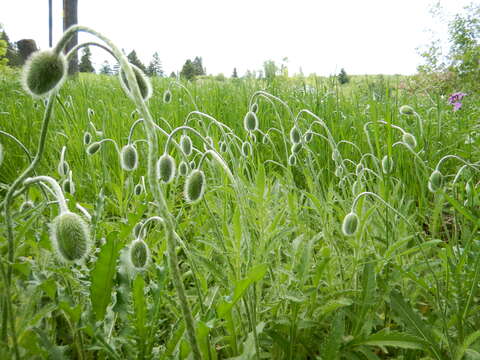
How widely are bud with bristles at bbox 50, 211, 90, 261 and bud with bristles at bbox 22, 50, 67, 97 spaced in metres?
0.26

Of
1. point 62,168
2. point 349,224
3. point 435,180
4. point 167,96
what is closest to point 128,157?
point 62,168

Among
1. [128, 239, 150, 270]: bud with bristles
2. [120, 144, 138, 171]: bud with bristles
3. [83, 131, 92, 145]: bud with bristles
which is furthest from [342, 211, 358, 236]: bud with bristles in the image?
[83, 131, 92, 145]: bud with bristles

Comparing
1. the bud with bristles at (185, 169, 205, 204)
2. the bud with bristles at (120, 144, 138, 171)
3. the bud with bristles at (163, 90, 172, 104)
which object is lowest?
the bud with bristles at (185, 169, 205, 204)

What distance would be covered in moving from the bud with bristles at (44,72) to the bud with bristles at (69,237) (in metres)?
0.26

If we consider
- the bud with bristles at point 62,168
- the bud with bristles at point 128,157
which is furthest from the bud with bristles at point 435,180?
the bud with bristles at point 62,168

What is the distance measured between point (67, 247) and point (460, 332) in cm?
103

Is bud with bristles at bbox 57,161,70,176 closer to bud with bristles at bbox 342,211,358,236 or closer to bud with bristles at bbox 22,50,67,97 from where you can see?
bud with bristles at bbox 22,50,67,97

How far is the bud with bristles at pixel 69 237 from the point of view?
86 cm

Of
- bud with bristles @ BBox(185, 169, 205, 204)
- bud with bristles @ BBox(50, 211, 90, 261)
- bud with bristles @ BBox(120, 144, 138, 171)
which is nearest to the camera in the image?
bud with bristles @ BBox(50, 211, 90, 261)

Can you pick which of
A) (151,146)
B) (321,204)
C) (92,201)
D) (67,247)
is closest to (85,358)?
(67,247)

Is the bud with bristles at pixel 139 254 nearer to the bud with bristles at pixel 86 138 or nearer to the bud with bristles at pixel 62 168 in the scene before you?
the bud with bristles at pixel 62 168

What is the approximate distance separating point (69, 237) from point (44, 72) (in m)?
0.35

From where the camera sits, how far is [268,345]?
121cm

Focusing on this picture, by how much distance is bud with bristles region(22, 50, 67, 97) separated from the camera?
0.75 metres
